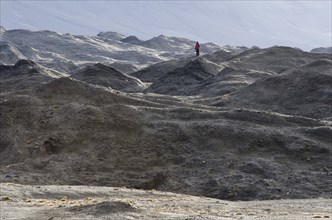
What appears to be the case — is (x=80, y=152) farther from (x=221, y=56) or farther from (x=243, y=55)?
(x=221, y=56)

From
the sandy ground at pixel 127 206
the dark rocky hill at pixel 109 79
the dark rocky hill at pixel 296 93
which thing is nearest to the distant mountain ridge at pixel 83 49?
the dark rocky hill at pixel 109 79

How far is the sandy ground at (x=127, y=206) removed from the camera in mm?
13887

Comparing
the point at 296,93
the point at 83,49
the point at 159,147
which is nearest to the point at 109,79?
the point at 296,93

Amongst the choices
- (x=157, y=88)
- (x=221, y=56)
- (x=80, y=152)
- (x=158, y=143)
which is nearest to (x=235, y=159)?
(x=158, y=143)

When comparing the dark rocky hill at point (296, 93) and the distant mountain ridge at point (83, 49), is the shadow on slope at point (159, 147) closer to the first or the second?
the dark rocky hill at point (296, 93)

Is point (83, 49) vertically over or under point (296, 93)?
over

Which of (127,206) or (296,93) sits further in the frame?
(296,93)

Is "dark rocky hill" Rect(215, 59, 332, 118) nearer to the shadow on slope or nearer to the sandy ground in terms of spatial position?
Answer: the shadow on slope

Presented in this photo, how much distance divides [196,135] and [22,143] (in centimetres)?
855

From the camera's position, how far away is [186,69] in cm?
6088

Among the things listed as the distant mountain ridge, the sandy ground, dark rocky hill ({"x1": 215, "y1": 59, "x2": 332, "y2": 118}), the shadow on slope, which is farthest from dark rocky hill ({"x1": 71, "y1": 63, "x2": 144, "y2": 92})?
the sandy ground

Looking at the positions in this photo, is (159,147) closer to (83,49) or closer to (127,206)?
(127,206)

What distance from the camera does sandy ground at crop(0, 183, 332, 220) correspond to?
13887 mm

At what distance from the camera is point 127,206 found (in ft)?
46.0
